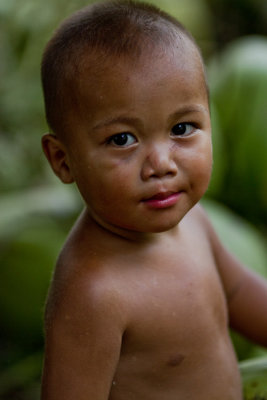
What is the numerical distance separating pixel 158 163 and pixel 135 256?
197 millimetres

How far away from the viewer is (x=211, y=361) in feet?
4.44

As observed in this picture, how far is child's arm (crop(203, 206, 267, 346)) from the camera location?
155cm

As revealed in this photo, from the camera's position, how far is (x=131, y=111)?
1137 mm

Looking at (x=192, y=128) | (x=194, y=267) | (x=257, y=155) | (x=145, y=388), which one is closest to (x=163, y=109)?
(x=192, y=128)

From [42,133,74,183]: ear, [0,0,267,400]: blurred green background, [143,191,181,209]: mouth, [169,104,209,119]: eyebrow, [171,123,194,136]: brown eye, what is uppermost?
[169,104,209,119]: eyebrow

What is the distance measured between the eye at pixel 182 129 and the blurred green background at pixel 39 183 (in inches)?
41.8

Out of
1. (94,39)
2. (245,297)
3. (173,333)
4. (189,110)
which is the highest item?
(94,39)

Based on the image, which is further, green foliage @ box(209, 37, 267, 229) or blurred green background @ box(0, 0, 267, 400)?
green foliage @ box(209, 37, 267, 229)

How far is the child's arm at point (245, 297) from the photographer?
1553 millimetres

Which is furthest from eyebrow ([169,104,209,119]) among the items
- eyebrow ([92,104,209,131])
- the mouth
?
the mouth

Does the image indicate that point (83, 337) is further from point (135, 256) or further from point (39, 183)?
point (39, 183)

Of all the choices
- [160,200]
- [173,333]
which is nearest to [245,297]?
[173,333]

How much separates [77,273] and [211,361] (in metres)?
0.30

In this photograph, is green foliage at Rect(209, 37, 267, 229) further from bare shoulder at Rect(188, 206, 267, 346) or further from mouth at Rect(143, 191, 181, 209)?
mouth at Rect(143, 191, 181, 209)
